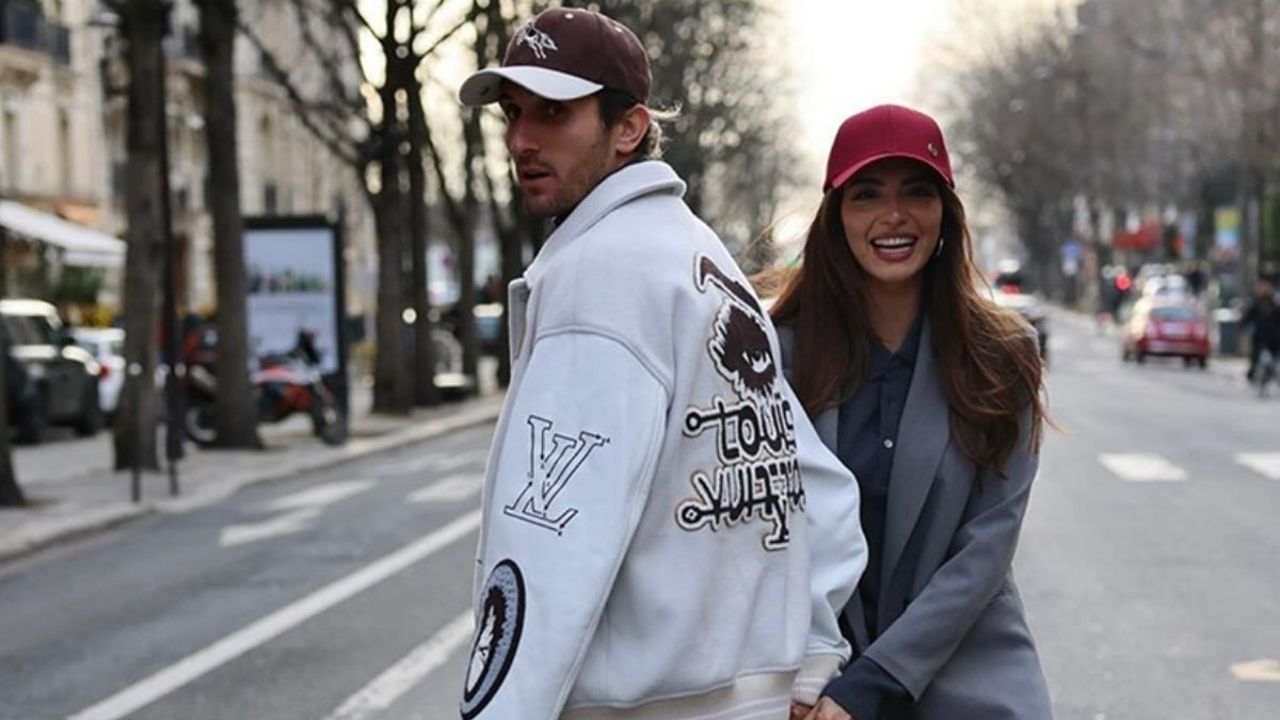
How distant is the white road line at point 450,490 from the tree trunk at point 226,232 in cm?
481

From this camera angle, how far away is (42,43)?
50469mm

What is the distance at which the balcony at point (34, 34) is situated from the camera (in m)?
48.9

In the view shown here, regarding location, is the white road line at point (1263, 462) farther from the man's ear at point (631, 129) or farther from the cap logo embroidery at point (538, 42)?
the cap logo embroidery at point (538, 42)

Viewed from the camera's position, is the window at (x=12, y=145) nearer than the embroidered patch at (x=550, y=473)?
No

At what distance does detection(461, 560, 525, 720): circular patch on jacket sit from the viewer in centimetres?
280

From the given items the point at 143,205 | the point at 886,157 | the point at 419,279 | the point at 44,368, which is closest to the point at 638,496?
the point at 886,157

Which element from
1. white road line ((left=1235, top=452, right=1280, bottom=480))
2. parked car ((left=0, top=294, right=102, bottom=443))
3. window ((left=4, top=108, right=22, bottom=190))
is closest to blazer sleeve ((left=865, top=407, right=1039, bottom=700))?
white road line ((left=1235, top=452, right=1280, bottom=480))

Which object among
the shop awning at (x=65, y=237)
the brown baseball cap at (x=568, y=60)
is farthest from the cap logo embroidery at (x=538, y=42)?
the shop awning at (x=65, y=237)

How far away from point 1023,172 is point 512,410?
338ft

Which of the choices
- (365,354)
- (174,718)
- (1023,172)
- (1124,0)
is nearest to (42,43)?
(365,354)

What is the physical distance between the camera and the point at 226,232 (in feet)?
85.3

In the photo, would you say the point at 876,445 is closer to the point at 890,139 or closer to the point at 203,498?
the point at 890,139

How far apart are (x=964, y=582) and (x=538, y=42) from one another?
115 cm

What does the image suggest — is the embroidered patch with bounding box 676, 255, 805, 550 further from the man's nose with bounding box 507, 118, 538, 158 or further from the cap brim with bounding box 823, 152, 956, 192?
the cap brim with bounding box 823, 152, 956, 192
